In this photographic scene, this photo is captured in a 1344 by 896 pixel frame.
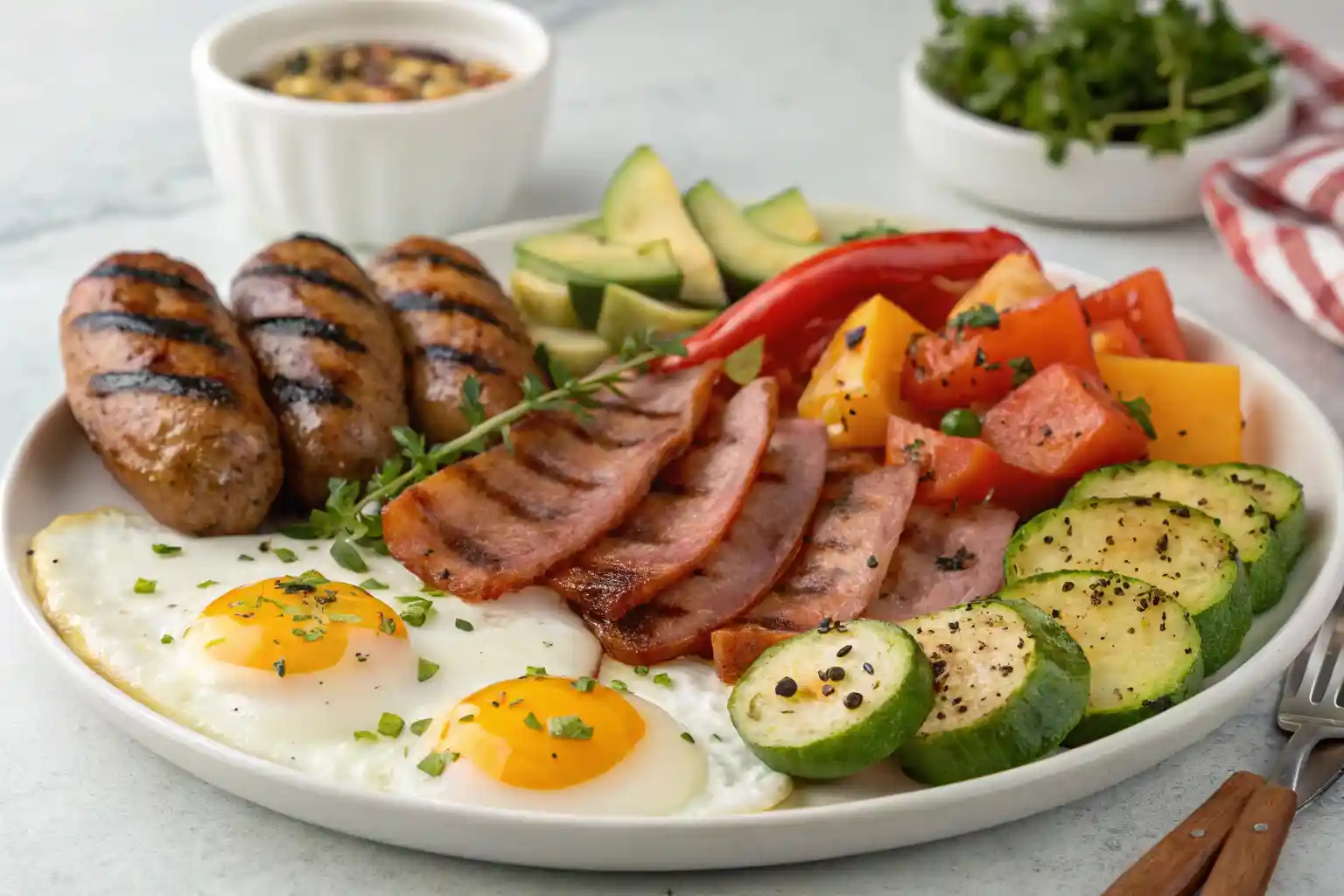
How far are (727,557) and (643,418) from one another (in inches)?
20.4

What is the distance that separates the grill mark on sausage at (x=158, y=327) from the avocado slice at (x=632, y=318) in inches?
41.6

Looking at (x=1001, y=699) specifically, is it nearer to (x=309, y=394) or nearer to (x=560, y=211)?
(x=309, y=394)

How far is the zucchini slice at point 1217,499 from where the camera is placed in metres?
2.93

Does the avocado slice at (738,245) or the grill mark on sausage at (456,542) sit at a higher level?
the avocado slice at (738,245)

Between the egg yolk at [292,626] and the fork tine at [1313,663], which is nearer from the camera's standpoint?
the egg yolk at [292,626]

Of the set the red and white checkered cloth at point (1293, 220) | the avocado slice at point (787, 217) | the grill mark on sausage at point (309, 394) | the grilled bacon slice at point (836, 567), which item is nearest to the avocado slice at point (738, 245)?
the avocado slice at point (787, 217)

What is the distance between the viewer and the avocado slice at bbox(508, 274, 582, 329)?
401cm

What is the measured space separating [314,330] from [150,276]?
401 millimetres

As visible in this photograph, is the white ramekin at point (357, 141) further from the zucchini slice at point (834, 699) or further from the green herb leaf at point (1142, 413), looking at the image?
the zucchini slice at point (834, 699)

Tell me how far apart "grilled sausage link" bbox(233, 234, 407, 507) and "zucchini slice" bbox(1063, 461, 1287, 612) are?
1545 mm

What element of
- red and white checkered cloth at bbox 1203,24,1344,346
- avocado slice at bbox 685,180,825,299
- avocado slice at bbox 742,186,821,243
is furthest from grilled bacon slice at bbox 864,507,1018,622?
red and white checkered cloth at bbox 1203,24,1344,346

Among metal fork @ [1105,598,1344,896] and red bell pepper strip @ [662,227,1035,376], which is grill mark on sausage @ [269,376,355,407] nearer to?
red bell pepper strip @ [662,227,1035,376]

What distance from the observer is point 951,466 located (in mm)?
3207

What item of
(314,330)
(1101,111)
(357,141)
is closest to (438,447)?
(314,330)
